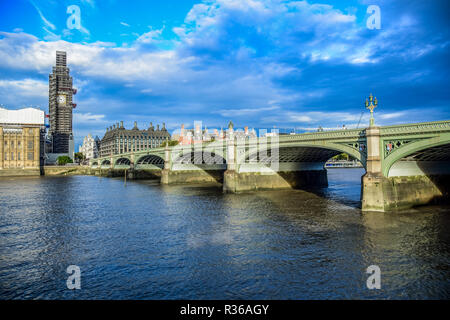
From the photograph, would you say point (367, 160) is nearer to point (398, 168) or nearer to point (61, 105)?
point (398, 168)

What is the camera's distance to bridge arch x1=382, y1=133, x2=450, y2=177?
23.8 meters

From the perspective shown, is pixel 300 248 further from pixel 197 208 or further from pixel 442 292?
pixel 197 208

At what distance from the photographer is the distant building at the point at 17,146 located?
102312 mm

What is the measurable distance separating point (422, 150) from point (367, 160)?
4.35 metres

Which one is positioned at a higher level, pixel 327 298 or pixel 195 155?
pixel 195 155

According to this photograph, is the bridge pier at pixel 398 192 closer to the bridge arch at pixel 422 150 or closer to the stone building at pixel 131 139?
the bridge arch at pixel 422 150

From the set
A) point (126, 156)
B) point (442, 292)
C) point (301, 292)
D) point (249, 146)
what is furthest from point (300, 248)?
point (126, 156)

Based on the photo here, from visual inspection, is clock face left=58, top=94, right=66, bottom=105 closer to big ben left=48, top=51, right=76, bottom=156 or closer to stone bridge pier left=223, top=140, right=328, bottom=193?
big ben left=48, top=51, right=76, bottom=156

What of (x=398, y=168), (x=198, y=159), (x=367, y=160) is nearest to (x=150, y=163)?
(x=198, y=159)

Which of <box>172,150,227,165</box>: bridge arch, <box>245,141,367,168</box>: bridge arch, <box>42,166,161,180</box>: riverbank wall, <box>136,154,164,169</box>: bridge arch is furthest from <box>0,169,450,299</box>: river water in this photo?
<box>42,166,161,180</box>: riverbank wall

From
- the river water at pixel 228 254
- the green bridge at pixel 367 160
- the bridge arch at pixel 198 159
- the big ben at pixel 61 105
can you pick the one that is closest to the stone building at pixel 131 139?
the big ben at pixel 61 105

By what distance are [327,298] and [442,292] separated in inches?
179

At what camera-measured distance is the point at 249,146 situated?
44594 mm

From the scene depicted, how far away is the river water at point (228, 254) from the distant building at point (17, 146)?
87.6 metres
